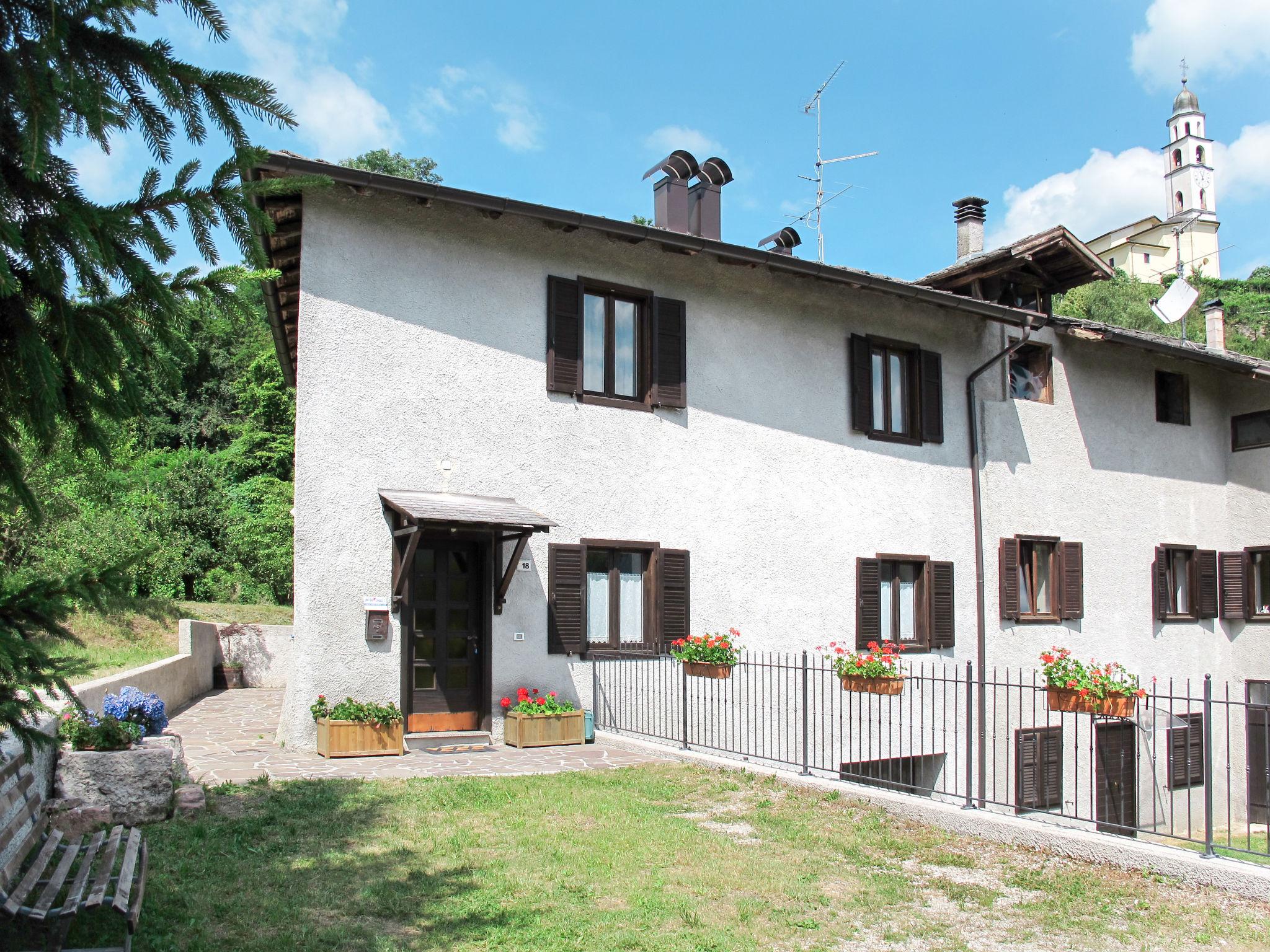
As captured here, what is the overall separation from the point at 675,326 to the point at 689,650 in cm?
413

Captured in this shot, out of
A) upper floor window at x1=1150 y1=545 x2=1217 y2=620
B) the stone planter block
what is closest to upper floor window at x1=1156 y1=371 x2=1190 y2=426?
upper floor window at x1=1150 y1=545 x2=1217 y2=620

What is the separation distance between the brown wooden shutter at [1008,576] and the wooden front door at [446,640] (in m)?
8.38

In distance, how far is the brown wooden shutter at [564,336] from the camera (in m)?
12.0

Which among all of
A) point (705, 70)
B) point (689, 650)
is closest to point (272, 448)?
point (705, 70)

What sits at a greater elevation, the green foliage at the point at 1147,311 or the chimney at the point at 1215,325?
the green foliage at the point at 1147,311

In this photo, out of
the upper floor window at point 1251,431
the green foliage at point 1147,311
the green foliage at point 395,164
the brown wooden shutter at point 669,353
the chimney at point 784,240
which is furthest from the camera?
the green foliage at point 1147,311

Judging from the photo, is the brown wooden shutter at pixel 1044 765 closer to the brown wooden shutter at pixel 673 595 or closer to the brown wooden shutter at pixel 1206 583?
the brown wooden shutter at pixel 1206 583

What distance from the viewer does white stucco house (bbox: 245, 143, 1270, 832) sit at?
1078 cm

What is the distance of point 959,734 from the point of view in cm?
1506

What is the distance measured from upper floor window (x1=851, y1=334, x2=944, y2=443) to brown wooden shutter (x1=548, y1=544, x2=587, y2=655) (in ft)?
16.8

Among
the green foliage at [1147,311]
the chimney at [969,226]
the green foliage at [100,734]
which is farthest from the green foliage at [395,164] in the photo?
the green foliage at [100,734]

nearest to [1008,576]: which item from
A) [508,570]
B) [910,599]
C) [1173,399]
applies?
[910,599]

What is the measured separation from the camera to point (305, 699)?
407 inches

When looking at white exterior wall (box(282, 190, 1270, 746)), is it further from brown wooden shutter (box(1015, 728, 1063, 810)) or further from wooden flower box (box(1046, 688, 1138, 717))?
wooden flower box (box(1046, 688, 1138, 717))
